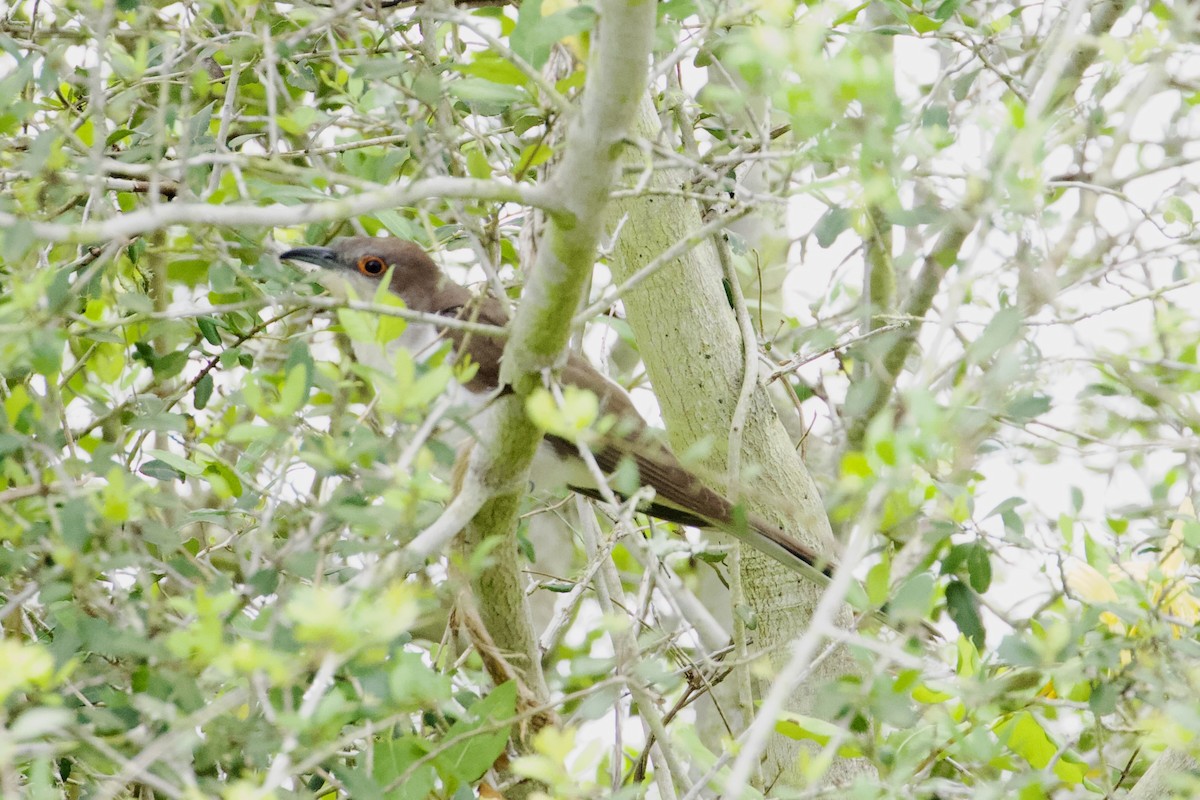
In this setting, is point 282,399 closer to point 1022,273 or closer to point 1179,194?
→ point 1022,273

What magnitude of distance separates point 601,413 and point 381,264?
1.20 metres

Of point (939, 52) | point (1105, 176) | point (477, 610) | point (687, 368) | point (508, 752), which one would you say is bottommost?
point (508, 752)

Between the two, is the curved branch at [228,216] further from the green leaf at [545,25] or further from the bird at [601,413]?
the bird at [601,413]

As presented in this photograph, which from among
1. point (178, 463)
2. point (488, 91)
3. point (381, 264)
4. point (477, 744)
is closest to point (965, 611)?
point (477, 744)

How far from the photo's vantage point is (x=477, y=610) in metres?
2.73

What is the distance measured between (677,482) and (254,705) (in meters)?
1.83

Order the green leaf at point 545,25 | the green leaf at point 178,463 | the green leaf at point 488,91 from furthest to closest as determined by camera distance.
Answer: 1. the green leaf at point 178,463
2. the green leaf at point 488,91
3. the green leaf at point 545,25

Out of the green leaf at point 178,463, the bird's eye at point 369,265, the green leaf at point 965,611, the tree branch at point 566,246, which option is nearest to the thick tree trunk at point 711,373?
the green leaf at point 965,611

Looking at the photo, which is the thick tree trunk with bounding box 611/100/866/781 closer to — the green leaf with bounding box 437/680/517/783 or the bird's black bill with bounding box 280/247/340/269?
Result: the bird's black bill with bounding box 280/247/340/269

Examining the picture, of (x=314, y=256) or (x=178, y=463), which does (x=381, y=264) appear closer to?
(x=314, y=256)

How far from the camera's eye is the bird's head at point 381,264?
13.6 feet

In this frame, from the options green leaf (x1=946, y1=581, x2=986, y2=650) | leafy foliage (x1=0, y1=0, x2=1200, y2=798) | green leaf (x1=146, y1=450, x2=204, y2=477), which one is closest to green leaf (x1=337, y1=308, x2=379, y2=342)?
leafy foliage (x1=0, y1=0, x2=1200, y2=798)

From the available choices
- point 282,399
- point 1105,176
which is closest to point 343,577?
point 282,399

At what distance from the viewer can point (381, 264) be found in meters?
4.28
